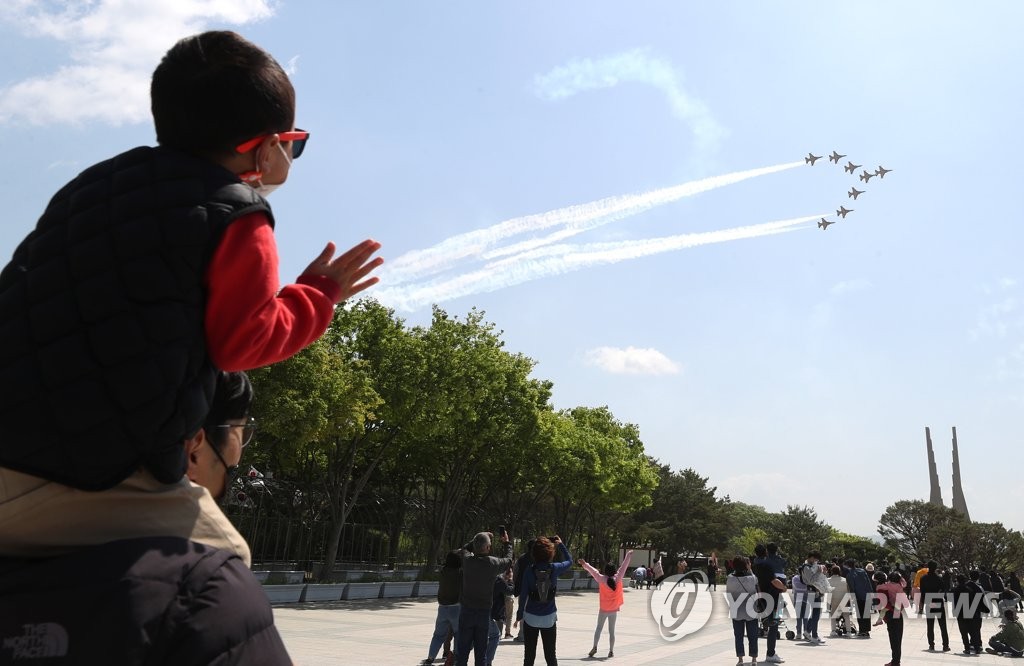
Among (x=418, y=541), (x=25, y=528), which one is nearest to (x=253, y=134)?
(x=25, y=528)

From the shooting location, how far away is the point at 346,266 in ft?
6.44

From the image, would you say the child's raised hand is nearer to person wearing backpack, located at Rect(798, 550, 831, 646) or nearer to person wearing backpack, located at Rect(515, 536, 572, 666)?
person wearing backpack, located at Rect(515, 536, 572, 666)

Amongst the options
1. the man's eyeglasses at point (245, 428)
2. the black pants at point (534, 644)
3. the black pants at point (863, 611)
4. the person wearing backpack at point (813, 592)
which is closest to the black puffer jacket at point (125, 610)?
the man's eyeglasses at point (245, 428)

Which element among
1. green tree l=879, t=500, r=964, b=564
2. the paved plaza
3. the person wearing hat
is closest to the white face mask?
the person wearing hat

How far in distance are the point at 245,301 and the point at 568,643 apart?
1746 cm

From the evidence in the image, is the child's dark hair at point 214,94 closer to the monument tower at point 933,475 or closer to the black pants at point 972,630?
the black pants at point 972,630

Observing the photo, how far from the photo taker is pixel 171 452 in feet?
4.84

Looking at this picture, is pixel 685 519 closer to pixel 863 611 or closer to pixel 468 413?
pixel 468 413

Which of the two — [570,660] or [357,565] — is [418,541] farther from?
[570,660]

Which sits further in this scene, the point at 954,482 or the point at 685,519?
the point at 954,482

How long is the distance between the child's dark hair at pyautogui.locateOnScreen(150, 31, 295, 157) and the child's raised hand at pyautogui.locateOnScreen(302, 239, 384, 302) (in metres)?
0.32

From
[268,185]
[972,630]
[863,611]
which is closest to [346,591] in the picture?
[863,611]

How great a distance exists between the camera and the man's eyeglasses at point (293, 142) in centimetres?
178

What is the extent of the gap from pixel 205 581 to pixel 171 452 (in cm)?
23
